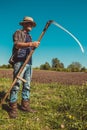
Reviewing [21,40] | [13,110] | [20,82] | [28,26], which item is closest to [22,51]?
[21,40]

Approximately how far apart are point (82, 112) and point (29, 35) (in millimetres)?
2255

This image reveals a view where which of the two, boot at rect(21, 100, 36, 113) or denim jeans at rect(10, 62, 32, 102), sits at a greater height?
denim jeans at rect(10, 62, 32, 102)

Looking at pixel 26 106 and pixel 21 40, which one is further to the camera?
pixel 26 106

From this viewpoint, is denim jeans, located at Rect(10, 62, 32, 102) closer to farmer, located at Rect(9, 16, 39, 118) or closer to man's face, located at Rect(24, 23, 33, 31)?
farmer, located at Rect(9, 16, 39, 118)

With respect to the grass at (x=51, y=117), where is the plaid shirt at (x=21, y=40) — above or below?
above

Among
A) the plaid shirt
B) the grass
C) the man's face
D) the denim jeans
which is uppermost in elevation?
the man's face

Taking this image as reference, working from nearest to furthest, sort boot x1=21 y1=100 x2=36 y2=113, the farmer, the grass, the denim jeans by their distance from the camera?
1. the grass
2. the farmer
3. the denim jeans
4. boot x1=21 y1=100 x2=36 y2=113

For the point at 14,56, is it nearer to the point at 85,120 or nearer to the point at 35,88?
the point at 85,120

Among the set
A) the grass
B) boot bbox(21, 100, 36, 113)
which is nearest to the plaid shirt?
boot bbox(21, 100, 36, 113)

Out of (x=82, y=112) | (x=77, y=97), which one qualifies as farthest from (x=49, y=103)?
(x=82, y=112)

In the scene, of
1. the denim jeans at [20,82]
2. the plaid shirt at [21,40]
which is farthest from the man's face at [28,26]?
the denim jeans at [20,82]

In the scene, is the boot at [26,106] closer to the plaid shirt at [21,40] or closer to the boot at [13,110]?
the boot at [13,110]

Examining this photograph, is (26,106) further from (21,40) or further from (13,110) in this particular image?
(21,40)

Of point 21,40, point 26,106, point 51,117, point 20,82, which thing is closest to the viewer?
point 21,40
